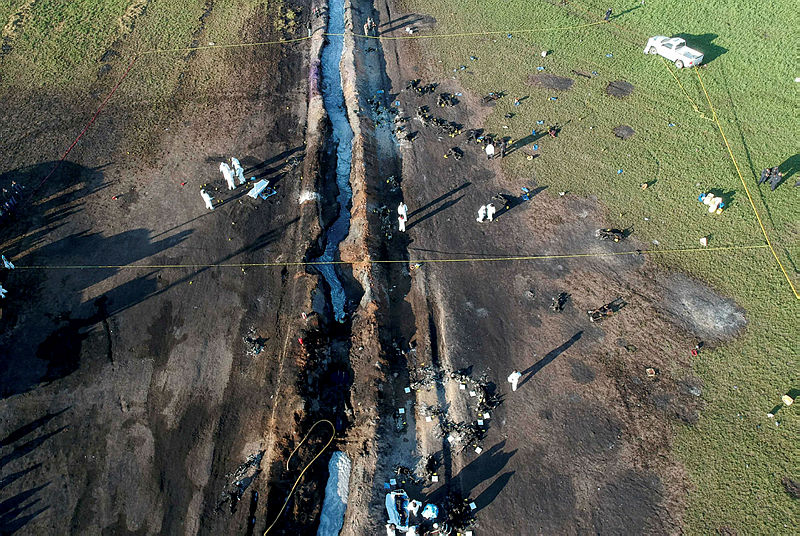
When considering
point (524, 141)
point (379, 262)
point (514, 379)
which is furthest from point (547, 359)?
point (524, 141)

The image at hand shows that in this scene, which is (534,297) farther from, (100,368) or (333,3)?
(333,3)

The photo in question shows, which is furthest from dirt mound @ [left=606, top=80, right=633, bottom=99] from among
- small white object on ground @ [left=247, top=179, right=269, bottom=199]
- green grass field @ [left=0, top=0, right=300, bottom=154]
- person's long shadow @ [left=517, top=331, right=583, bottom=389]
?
green grass field @ [left=0, top=0, right=300, bottom=154]

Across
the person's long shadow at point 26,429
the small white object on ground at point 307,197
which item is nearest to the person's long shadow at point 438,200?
the small white object on ground at point 307,197

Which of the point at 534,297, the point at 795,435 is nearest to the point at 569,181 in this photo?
the point at 534,297

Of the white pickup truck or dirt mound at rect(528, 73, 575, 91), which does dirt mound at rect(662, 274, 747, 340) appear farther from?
the white pickup truck

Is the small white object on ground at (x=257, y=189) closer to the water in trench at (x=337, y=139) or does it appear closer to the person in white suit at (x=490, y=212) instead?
the water in trench at (x=337, y=139)

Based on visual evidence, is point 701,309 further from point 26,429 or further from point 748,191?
point 26,429
